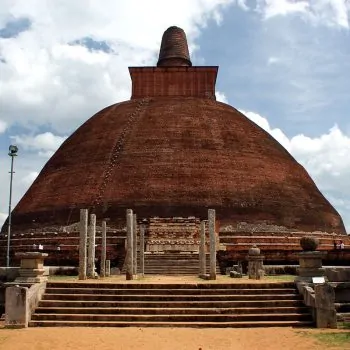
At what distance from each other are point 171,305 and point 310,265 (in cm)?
282

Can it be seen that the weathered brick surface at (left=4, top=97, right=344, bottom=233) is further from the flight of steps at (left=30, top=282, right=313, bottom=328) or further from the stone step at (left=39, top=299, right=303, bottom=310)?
the stone step at (left=39, top=299, right=303, bottom=310)

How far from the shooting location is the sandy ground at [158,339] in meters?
7.64

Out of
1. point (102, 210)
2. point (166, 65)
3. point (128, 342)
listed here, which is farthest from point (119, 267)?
point (166, 65)

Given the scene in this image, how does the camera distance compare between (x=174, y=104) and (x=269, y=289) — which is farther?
(x=174, y=104)

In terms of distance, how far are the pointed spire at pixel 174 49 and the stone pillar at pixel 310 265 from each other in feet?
74.7

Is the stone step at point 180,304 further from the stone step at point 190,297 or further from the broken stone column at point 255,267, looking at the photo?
the broken stone column at point 255,267

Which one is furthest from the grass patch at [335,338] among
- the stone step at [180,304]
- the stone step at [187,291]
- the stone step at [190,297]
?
the stone step at [187,291]

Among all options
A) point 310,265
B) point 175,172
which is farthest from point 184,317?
point 175,172

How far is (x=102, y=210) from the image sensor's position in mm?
23594

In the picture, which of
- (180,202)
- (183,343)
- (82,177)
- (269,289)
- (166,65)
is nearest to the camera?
(183,343)

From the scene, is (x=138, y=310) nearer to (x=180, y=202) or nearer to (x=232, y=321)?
(x=232, y=321)

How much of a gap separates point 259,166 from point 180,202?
14.9 ft

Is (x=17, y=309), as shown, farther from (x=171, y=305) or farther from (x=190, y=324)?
(x=190, y=324)

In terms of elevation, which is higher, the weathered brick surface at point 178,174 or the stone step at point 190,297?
the weathered brick surface at point 178,174
